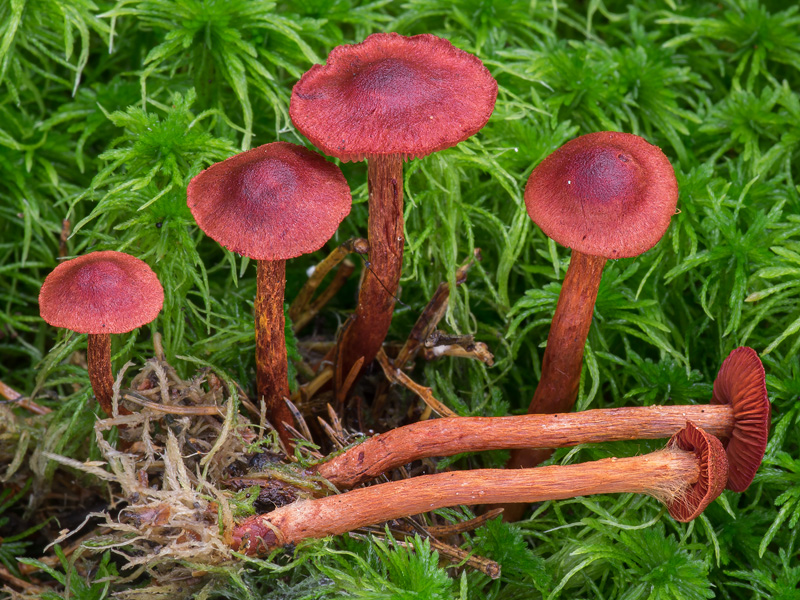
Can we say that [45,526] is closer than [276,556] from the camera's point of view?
No

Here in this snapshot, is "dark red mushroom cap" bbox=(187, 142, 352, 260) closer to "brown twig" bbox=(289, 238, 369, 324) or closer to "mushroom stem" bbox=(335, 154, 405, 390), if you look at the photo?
"mushroom stem" bbox=(335, 154, 405, 390)

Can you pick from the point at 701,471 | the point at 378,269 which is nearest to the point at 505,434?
the point at 701,471

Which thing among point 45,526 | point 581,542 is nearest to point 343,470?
point 581,542

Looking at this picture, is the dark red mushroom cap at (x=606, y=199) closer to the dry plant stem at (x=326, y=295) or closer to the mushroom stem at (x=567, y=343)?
the mushroom stem at (x=567, y=343)

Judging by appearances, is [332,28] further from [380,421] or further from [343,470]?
[343,470]

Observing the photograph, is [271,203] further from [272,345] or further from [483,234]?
[483,234]

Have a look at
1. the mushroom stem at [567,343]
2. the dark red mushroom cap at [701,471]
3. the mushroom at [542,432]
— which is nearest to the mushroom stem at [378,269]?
the mushroom at [542,432]

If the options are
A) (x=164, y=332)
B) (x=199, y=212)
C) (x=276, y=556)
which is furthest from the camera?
(x=164, y=332)

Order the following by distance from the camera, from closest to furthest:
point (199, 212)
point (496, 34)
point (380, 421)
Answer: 1. point (199, 212)
2. point (380, 421)
3. point (496, 34)
